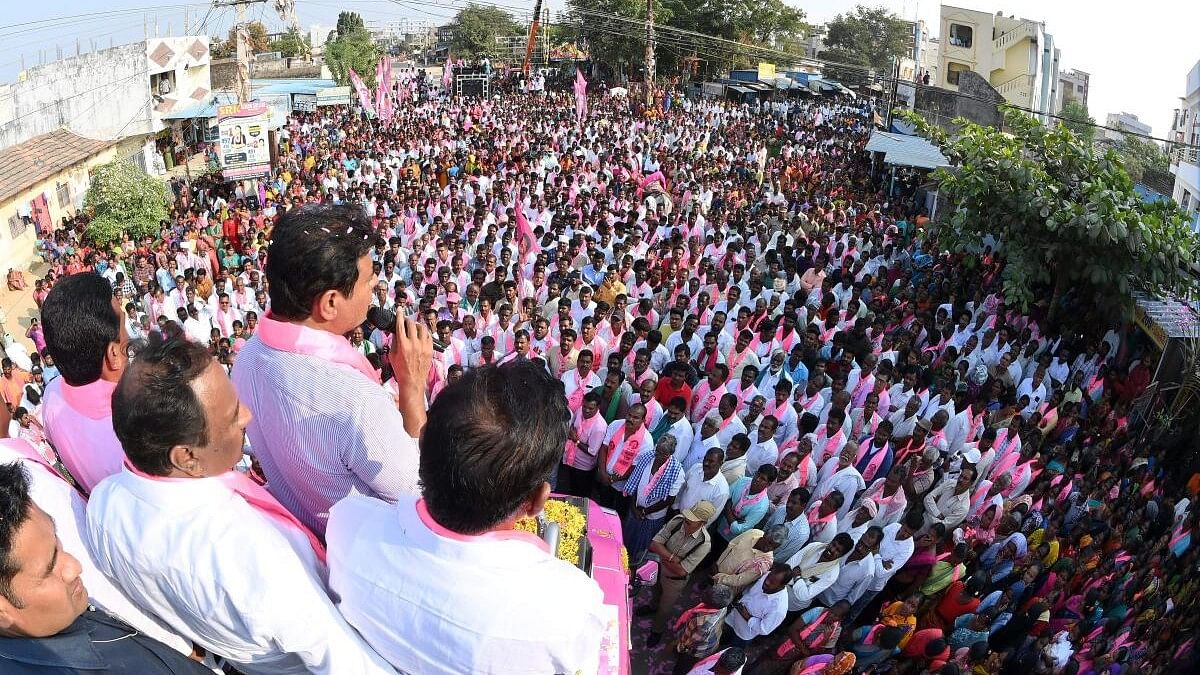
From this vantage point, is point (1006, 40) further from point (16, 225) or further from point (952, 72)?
point (16, 225)

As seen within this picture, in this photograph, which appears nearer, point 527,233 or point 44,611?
point 44,611

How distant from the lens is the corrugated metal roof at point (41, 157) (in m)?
11.5

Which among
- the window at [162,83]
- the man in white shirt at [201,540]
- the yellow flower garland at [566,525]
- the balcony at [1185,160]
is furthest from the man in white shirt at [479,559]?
the window at [162,83]

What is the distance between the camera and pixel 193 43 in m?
18.7

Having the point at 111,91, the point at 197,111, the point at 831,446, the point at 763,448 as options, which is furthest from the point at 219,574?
the point at 197,111

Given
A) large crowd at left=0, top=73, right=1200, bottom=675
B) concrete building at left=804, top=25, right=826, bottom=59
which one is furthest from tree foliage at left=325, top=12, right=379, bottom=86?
concrete building at left=804, top=25, right=826, bottom=59

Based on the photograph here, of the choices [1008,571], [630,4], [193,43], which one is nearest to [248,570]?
[1008,571]

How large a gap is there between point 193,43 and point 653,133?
Result: 38.8 ft

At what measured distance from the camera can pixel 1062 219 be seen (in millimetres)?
6992

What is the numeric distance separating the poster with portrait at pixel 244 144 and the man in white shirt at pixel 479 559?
11.7m

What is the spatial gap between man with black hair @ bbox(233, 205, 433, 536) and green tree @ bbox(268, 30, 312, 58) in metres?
42.1

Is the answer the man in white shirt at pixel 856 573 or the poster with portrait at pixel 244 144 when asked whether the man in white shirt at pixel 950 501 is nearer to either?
the man in white shirt at pixel 856 573

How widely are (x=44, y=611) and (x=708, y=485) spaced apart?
11.3 feet

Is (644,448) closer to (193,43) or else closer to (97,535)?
(97,535)
